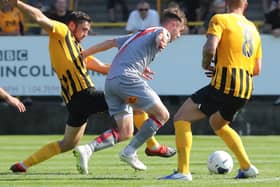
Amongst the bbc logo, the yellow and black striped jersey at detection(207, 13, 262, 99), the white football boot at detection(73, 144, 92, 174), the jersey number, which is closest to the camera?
the yellow and black striped jersey at detection(207, 13, 262, 99)

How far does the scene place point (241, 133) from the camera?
20.7 m

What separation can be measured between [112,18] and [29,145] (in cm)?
710

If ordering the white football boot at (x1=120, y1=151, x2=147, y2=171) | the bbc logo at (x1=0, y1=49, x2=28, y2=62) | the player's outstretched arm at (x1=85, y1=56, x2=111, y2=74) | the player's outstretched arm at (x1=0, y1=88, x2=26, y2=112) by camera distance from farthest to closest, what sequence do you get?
the bbc logo at (x1=0, y1=49, x2=28, y2=62)
the player's outstretched arm at (x1=85, y1=56, x2=111, y2=74)
the white football boot at (x1=120, y1=151, x2=147, y2=171)
the player's outstretched arm at (x1=0, y1=88, x2=26, y2=112)

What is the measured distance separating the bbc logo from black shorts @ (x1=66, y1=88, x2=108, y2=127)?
880cm

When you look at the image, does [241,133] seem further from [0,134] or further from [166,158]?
[166,158]

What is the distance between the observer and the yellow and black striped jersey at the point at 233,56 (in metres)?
10.9

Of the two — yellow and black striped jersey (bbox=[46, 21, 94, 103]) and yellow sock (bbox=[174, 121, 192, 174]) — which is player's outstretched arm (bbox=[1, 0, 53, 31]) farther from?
yellow sock (bbox=[174, 121, 192, 174])

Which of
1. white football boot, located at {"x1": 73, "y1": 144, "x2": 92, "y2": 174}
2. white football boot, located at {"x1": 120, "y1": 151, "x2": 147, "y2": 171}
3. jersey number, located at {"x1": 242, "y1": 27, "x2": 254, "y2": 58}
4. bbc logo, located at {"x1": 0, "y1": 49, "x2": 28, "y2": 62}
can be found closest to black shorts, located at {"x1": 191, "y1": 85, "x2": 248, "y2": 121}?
jersey number, located at {"x1": 242, "y1": 27, "x2": 254, "y2": 58}

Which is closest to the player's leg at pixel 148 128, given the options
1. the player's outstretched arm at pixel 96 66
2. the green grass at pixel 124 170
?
the green grass at pixel 124 170

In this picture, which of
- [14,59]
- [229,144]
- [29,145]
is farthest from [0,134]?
[229,144]

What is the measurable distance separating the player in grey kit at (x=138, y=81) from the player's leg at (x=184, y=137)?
0.66 m

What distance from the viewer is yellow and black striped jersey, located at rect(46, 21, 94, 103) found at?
12336mm

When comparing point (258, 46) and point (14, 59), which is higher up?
point (258, 46)

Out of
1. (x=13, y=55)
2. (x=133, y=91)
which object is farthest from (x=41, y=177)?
(x=13, y=55)
